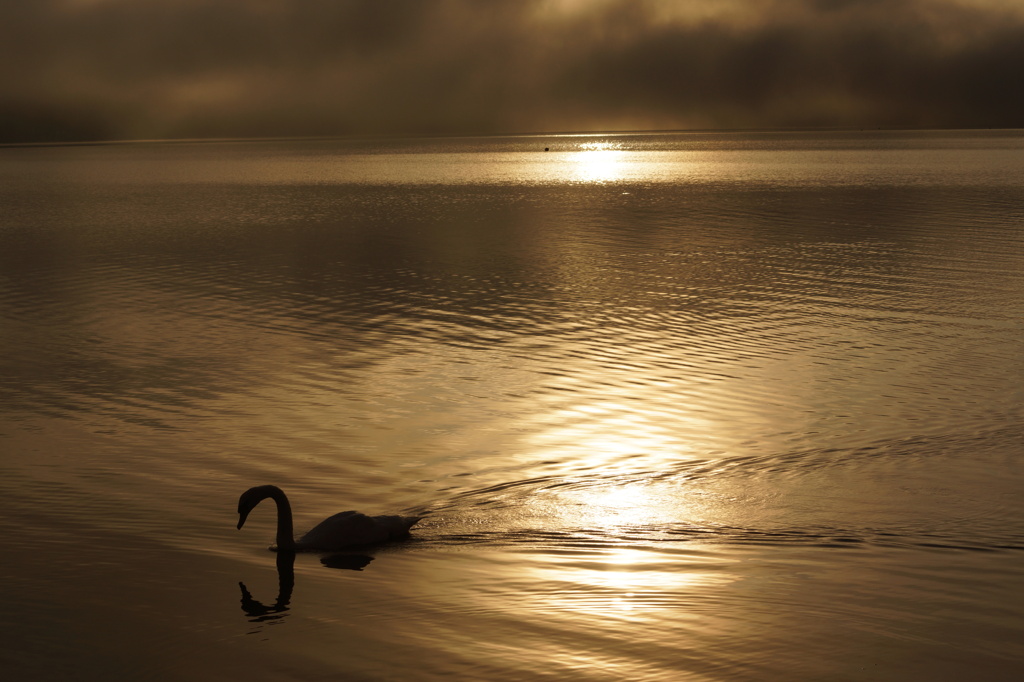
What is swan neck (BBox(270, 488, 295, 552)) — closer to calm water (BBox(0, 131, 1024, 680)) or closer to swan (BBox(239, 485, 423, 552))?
swan (BBox(239, 485, 423, 552))

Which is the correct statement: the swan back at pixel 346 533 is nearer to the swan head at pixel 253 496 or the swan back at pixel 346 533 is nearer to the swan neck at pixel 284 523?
the swan neck at pixel 284 523

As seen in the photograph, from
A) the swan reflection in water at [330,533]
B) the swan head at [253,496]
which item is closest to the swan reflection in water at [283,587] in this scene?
the swan reflection in water at [330,533]

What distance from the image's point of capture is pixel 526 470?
1395 centimetres

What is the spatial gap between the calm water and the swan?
0.72 feet

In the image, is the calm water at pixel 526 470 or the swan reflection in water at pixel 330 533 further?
the swan reflection in water at pixel 330 533

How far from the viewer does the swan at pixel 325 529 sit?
11258 millimetres

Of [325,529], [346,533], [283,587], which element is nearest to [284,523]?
[325,529]

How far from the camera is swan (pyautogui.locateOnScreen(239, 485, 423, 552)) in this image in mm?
11258

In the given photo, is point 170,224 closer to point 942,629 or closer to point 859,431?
point 859,431

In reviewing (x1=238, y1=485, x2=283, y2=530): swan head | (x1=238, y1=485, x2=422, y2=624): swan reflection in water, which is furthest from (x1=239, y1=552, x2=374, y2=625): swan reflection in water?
(x1=238, y1=485, x2=283, y2=530): swan head

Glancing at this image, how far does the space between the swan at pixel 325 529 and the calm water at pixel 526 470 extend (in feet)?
0.72

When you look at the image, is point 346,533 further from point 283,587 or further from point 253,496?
point 253,496

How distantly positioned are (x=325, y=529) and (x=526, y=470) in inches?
136

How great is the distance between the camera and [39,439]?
15625 millimetres
